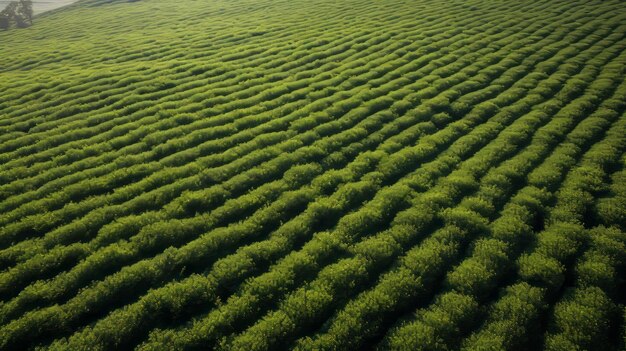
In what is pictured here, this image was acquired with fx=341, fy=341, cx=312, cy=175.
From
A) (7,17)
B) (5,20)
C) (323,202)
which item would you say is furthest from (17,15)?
(323,202)

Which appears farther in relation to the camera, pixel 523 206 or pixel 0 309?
pixel 523 206

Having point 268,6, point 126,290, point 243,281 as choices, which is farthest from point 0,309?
point 268,6

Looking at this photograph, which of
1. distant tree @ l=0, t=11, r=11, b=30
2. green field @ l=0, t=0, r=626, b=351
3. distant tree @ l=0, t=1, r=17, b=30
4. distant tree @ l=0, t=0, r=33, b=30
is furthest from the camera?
distant tree @ l=0, t=0, r=33, b=30

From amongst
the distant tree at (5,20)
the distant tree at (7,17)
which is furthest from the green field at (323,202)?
the distant tree at (7,17)

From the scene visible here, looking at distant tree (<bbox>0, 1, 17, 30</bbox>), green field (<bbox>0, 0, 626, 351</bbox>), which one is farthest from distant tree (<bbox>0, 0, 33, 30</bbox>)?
green field (<bbox>0, 0, 626, 351</bbox>)

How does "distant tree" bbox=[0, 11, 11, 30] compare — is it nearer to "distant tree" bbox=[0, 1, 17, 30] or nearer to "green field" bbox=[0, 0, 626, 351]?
"distant tree" bbox=[0, 1, 17, 30]

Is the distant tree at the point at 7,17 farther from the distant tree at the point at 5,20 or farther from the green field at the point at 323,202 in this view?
the green field at the point at 323,202

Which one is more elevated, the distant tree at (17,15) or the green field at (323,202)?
the distant tree at (17,15)

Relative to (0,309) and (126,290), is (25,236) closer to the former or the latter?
(0,309)
